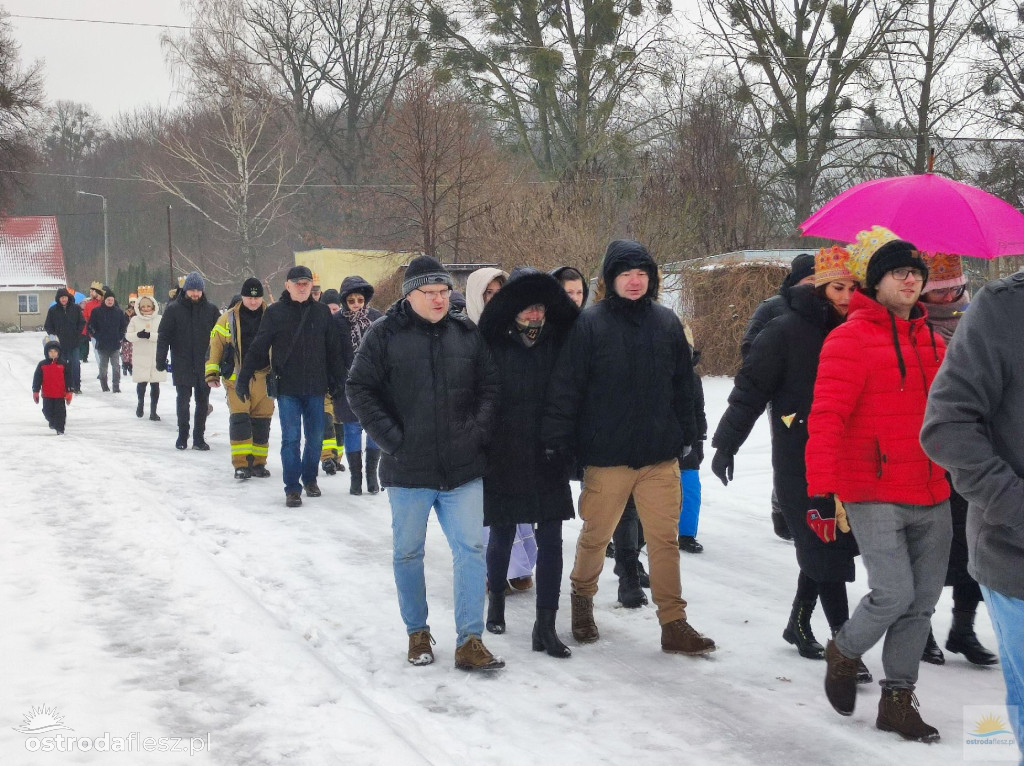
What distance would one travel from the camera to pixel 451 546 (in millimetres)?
5215

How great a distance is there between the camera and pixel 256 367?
9.58 meters

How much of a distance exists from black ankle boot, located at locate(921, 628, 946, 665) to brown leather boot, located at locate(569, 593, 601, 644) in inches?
62.1

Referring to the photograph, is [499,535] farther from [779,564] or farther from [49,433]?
[49,433]

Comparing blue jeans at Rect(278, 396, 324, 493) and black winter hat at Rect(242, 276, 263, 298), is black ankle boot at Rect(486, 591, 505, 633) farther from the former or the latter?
black winter hat at Rect(242, 276, 263, 298)

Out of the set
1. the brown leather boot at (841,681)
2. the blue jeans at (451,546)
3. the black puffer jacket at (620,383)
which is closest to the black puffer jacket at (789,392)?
the black puffer jacket at (620,383)

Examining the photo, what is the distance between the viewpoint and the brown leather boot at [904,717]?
13.7 feet

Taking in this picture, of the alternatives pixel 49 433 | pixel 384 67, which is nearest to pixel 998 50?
pixel 384 67

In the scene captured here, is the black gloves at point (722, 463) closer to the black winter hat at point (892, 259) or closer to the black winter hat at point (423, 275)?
the black winter hat at point (892, 259)

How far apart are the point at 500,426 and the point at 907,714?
2.26m

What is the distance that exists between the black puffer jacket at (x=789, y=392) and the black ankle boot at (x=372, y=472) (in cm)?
502

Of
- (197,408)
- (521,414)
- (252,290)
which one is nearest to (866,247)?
(521,414)

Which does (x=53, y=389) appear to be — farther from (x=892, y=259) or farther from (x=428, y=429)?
(x=892, y=259)

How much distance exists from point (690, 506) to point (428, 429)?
297cm

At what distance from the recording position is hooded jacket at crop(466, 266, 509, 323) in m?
6.22
